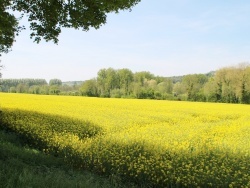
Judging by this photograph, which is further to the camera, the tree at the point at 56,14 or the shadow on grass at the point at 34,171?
the tree at the point at 56,14

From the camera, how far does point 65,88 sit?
120 meters

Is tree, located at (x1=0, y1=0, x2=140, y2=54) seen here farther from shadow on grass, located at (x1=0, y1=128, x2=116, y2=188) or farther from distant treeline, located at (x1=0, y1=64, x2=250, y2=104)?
distant treeline, located at (x1=0, y1=64, x2=250, y2=104)

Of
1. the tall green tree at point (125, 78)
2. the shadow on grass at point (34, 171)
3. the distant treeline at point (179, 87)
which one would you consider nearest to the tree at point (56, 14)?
the shadow on grass at point (34, 171)

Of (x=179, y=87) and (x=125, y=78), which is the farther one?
(x=125, y=78)

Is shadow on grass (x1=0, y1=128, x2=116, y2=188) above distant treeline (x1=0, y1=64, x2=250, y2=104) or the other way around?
the other way around

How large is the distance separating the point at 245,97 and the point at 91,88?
1975 inches

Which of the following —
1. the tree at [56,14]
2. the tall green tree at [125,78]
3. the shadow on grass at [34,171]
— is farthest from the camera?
the tall green tree at [125,78]

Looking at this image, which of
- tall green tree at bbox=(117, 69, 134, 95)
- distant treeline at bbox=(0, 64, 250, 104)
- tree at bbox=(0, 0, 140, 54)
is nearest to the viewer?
tree at bbox=(0, 0, 140, 54)

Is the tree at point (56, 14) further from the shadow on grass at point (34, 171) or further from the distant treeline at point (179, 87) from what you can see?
the distant treeline at point (179, 87)

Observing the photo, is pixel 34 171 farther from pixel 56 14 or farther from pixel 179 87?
pixel 179 87

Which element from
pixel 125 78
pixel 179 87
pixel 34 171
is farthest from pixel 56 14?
pixel 125 78

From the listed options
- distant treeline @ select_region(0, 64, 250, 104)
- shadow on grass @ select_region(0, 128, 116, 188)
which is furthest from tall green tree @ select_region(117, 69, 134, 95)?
shadow on grass @ select_region(0, 128, 116, 188)

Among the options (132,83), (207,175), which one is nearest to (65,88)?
(132,83)

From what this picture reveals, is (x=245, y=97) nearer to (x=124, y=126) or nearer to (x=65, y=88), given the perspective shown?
(x=124, y=126)
